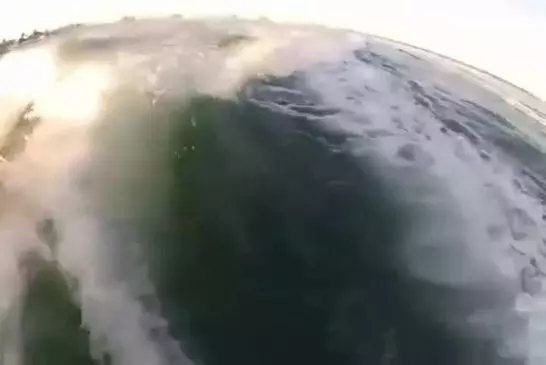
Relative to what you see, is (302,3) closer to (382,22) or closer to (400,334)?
(382,22)

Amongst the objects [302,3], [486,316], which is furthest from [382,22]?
[486,316]

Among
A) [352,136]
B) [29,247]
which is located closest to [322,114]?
[352,136]

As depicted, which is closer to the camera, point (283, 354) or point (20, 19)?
point (283, 354)

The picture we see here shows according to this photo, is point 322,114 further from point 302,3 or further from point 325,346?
point 302,3

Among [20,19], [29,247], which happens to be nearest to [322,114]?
[29,247]

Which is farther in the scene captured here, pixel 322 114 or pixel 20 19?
pixel 20 19

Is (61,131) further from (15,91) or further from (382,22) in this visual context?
(382,22)
